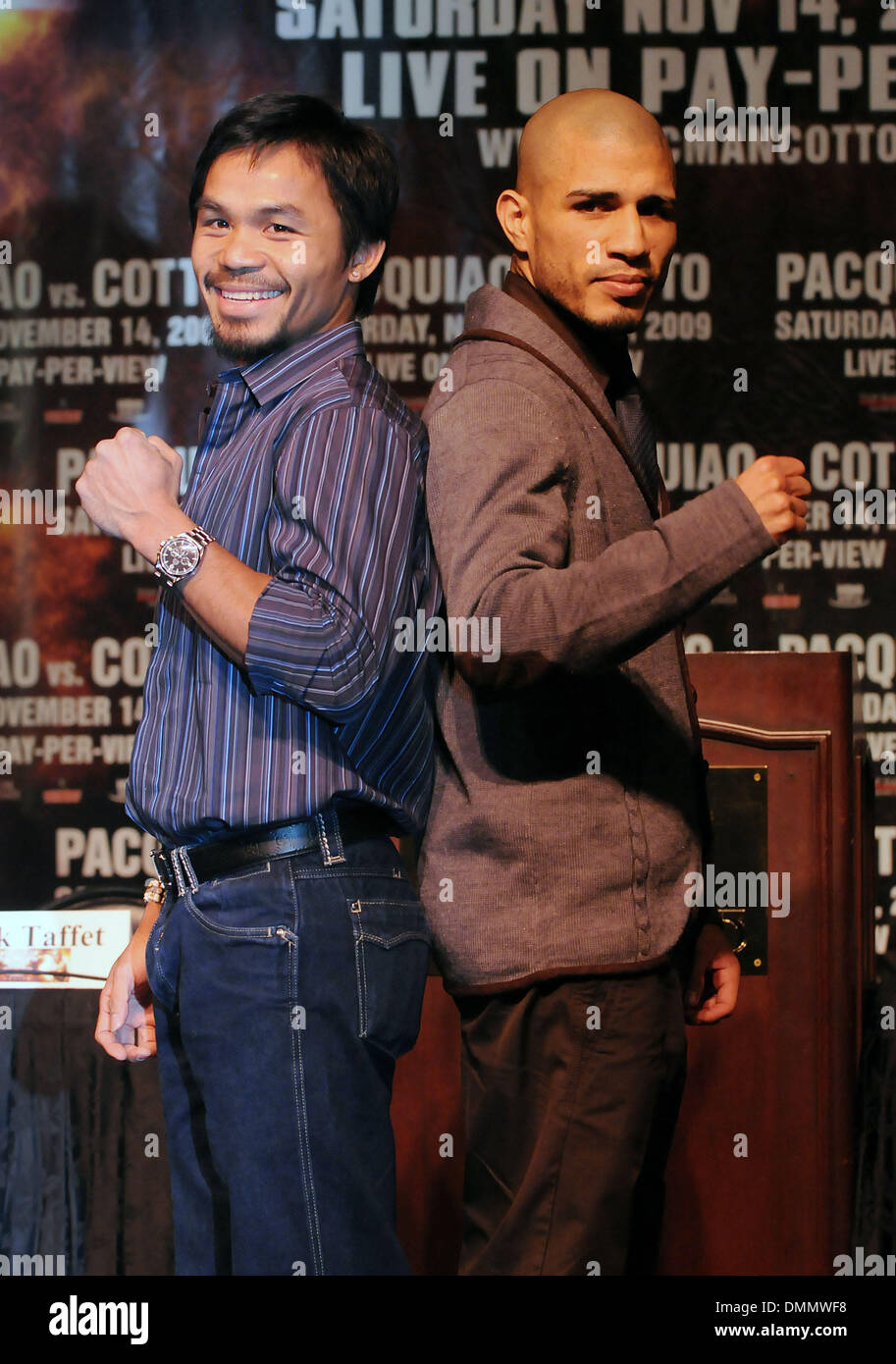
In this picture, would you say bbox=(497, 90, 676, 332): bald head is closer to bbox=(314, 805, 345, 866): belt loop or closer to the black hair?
the black hair

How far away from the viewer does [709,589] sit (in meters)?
1.45

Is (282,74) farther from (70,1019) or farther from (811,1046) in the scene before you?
(811,1046)

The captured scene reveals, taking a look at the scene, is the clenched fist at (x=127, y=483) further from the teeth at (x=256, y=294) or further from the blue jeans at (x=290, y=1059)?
the blue jeans at (x=290, y=1059)

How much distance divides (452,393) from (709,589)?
0.39 m

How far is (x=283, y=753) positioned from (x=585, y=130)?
0.81m

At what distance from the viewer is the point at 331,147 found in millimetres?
1683

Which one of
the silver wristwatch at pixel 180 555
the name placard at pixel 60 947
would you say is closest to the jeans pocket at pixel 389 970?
the silver wristwatch at pixel 180 555

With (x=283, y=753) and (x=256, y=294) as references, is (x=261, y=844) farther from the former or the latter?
(x=256, y=294)

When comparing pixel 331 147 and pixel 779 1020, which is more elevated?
pixel 331 147

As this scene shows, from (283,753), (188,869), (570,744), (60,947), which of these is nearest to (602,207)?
(570,744)

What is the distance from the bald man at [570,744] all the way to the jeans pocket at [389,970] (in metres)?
0.07

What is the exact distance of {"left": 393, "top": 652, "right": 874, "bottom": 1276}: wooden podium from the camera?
2.10 metres

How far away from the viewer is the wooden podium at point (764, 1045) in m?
2.10
